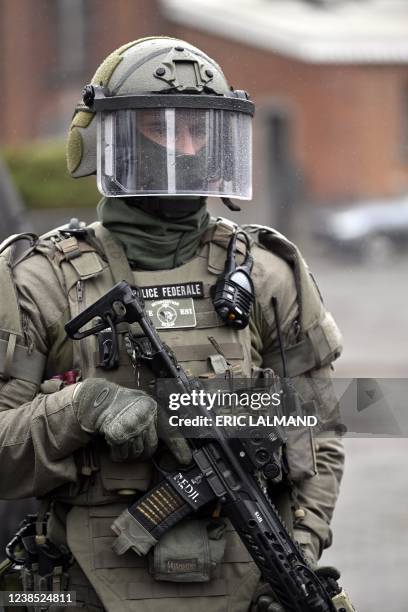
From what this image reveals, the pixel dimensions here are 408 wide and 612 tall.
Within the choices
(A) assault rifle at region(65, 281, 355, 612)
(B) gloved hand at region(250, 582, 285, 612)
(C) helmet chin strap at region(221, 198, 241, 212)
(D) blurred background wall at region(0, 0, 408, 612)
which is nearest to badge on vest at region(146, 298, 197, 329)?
(A) assault rifle at region(65, 281, 355, 612)

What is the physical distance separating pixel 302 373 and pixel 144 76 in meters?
0.84

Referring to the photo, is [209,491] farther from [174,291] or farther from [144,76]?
[144,76]

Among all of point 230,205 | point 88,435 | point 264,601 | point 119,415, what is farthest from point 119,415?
point 230,205

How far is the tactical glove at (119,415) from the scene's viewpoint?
2.96 m

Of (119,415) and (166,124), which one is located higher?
(166,124)

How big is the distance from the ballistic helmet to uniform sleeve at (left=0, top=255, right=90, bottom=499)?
296mm

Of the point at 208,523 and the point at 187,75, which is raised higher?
the point at 187,75

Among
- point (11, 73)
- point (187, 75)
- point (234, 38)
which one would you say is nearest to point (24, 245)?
point (187, 75)

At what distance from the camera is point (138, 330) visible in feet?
10.5

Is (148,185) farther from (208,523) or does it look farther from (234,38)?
(234,38)

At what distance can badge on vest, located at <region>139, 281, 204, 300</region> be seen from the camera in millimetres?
3295

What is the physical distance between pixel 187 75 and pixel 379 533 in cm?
460

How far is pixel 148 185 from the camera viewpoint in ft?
10.7

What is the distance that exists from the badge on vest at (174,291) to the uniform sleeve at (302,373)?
0.51 feet
